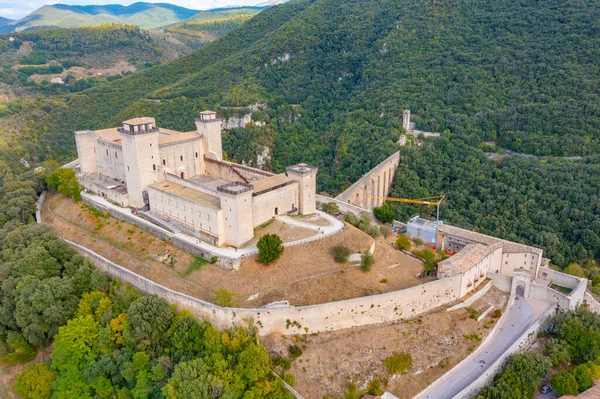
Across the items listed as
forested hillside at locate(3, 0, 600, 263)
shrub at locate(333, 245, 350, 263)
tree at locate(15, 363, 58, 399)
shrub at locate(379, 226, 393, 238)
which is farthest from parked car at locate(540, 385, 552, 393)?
tree at locate(15, 363, 58, 399)

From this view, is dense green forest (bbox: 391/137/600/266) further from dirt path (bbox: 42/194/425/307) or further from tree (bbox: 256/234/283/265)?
tree (bbox: 256/234/283/265)

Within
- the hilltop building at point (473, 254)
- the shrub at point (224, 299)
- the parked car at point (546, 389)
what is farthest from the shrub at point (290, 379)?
the parked car at point (546, 389)

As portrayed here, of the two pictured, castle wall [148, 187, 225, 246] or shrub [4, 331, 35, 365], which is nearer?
shrub [4, 331, 35, 365]

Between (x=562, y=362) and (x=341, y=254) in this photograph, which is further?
(x=341, y=254)

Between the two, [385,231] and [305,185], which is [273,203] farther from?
[385,231]

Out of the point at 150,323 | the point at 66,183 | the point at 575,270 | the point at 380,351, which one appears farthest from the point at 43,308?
the point at 575,270

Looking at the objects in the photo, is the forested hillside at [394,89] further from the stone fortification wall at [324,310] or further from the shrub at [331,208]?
the stone fortification wall at [324,310]

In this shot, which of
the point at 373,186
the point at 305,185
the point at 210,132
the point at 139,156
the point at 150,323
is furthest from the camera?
the point at 373,186
